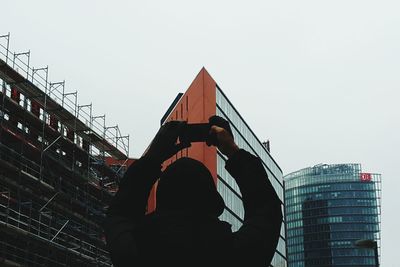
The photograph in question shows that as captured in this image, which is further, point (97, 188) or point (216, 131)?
point (97, 188)

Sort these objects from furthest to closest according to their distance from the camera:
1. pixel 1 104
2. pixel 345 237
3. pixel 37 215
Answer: pixel 345 237, pixel 37 215, pixel 1 104

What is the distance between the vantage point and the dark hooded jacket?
350 cm

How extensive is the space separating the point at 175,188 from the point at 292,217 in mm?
159654

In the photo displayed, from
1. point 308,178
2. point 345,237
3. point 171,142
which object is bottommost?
point 171,142

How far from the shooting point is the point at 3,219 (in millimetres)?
32906

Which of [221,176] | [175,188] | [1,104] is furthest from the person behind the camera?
[221,176]

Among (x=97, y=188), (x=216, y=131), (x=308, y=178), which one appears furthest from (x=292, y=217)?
(x=216, y=131)

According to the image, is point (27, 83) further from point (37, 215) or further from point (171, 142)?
point (171, 142)

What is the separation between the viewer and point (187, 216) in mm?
3586

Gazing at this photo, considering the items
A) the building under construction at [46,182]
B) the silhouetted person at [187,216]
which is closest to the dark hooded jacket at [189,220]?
the silhouetted person at [187,216]

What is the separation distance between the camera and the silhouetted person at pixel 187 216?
350 cm

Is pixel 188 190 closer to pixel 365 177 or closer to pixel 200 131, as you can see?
pixel 200 131

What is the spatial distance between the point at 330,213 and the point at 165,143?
15608cm

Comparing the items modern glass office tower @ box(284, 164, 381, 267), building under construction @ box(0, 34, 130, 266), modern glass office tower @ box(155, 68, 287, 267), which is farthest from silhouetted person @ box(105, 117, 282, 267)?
modern glass office tower @ box(284, 164, 381, 267)
